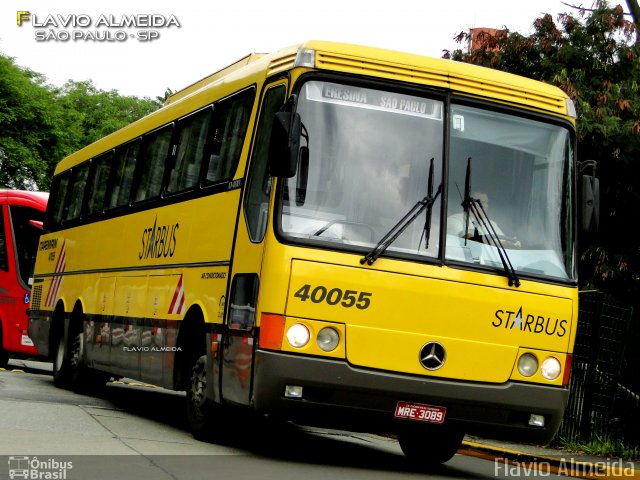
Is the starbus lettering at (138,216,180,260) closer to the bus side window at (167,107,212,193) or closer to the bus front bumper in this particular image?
the bus side window at (167,107,212,193)

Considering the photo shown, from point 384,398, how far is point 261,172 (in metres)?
2.29

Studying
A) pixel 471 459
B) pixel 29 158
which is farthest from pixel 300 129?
pixel 29 158

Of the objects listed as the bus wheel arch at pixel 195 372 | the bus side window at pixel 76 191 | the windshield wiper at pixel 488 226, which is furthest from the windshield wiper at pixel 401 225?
the bus side window at pixel 76 191

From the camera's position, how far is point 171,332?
13.0 metres

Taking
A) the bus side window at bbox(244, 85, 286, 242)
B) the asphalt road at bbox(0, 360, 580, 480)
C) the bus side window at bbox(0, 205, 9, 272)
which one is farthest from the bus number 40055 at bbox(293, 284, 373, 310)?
the bus side window at bbox(0, 205, 9, 272)

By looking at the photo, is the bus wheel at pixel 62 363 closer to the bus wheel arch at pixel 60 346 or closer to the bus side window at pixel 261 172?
the bus wheel arch at pixel 60 346

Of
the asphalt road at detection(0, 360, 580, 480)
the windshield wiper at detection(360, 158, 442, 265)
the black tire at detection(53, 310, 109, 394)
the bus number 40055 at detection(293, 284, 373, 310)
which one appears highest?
the windshield wiper at detection(360, 158, 442, 265)

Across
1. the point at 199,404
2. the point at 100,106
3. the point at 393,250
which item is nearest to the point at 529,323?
the point at 393,250

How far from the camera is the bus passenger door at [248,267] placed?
10414mm

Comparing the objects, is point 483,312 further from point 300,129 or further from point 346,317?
point 300,129

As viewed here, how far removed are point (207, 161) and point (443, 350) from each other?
3680 millimetres

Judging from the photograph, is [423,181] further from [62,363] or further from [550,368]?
[62,363]

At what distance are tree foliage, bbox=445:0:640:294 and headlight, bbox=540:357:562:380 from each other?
31.3 feet

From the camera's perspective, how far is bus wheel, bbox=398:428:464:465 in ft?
39.4
